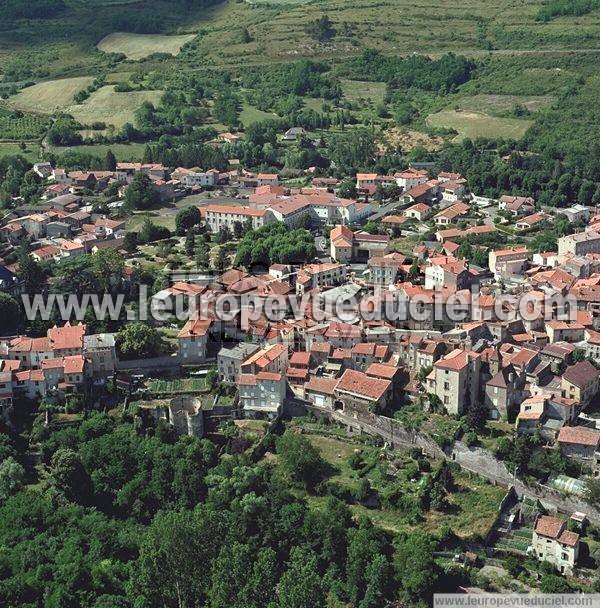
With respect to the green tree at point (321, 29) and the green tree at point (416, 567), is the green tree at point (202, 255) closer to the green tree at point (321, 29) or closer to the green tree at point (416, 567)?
the green tree at point (416, 567)

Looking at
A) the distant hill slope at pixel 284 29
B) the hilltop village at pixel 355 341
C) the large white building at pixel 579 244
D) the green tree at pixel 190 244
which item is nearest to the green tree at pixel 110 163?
the hilltop village at pixel 355 341

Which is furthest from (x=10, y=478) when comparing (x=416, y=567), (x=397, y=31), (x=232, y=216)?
(x=397, y=31)

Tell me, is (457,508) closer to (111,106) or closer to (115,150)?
(115,150)

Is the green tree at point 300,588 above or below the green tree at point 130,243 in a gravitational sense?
below

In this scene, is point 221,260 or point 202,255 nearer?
point 221,260

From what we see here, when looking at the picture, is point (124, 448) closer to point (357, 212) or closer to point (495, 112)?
point (357, 212)

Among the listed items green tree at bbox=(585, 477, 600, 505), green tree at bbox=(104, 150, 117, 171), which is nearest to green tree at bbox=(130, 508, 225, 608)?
green tree at bbox=(585, 477, 600, 505)
